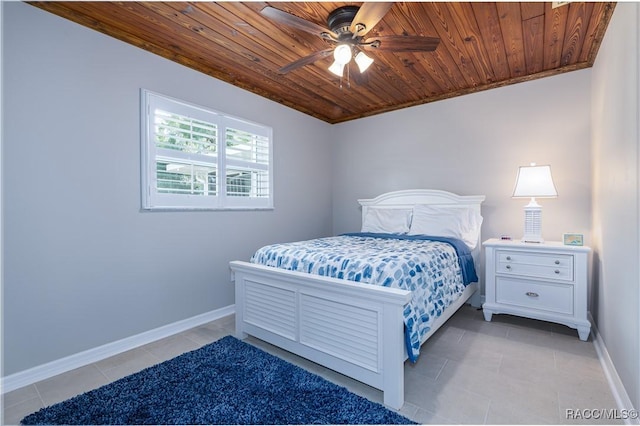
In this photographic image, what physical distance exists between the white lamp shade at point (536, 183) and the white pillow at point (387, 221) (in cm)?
118

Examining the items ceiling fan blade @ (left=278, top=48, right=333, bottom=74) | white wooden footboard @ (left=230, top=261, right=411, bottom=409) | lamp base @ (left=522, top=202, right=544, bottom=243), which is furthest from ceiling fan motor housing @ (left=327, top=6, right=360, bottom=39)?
lamp base @ (left=522, top=202, right=544, bottom=243)

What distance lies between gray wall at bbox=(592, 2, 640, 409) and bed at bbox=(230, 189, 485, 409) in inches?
37.7

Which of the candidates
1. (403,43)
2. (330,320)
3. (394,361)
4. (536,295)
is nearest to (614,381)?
(536,295)

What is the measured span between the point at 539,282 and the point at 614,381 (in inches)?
38.0

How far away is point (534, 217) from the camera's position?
9.14 feet

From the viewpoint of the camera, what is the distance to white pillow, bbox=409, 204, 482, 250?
10.5 feet

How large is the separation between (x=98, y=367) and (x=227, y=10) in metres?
2.71

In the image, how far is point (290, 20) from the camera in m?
1.82

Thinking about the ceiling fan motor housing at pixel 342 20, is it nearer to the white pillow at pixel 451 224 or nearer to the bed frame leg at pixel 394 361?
the bed frame leg at pixel 394 361

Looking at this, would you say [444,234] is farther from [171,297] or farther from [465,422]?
[171,297]

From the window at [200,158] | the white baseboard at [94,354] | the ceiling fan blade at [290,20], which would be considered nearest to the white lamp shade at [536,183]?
the ceiling fan blade at [290,20]

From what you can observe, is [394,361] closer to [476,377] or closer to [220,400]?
[476,377]

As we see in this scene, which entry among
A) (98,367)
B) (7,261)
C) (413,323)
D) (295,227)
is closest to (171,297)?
(98,367)

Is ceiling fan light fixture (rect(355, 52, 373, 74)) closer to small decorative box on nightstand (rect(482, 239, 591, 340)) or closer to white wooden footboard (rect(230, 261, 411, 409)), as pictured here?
white wooden footboard (rect(230, 261, 411, 409))
